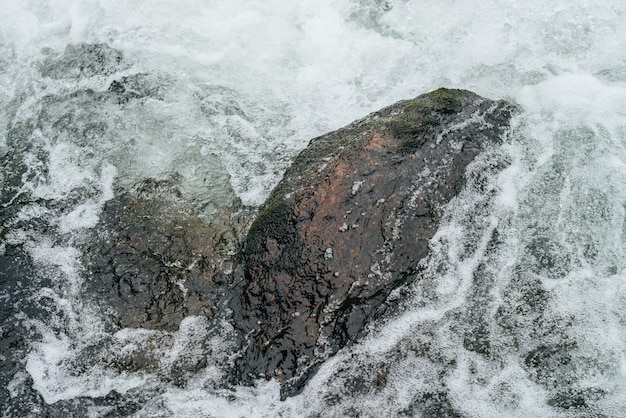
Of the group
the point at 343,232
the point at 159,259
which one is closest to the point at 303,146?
the point at 343,232

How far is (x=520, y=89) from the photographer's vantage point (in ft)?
20.7

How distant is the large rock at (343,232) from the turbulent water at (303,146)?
18 cm

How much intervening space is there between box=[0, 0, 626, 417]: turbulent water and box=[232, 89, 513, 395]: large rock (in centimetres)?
18

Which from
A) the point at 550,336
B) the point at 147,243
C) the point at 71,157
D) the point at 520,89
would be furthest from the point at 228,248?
the point at 520,89

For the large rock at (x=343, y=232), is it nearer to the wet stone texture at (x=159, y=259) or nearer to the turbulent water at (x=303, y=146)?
the turbulent water at (x=303, y=146)

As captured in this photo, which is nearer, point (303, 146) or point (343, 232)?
point (343, 232)

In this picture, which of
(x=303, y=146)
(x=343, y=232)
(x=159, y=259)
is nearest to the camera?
(x=343, y=232)

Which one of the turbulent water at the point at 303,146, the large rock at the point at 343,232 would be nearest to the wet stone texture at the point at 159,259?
the turbulent water at the point at 303,146

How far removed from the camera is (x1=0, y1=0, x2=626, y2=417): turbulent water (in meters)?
4.15

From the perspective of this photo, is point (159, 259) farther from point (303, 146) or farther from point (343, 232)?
point (303, 146)

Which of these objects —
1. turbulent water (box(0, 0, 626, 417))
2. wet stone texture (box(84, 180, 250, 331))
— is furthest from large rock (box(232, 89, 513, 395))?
wet stone texture (box(84, 180, 250, 331))

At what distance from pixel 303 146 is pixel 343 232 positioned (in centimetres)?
180

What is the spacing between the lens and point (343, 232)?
443cm

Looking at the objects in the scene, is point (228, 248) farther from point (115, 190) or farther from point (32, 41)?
point (32, 41)
